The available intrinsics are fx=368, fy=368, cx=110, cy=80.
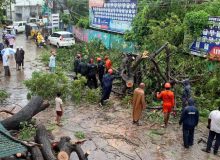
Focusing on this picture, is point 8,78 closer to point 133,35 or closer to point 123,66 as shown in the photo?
point 123,66

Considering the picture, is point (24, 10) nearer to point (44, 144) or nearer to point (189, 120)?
point (189, 120)

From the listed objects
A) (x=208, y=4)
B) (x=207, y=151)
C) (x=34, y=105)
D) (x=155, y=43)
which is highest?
(x=208, y=4)

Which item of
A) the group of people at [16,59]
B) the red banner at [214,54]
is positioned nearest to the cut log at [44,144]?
the red banner at [214,54]

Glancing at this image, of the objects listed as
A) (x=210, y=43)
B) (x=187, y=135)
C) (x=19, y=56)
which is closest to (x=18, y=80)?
(x=19, y=56)

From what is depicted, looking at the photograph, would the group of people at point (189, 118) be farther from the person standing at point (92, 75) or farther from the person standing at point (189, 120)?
the person standing at point (92, 75)

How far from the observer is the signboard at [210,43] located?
15.8 m

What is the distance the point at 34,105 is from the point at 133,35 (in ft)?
37.1

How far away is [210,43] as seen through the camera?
1619cm

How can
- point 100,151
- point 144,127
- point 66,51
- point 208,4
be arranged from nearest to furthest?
point 100,151 → point 144,127 → point 208,4 → point 66,51

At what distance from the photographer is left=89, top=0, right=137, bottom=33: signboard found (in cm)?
2312

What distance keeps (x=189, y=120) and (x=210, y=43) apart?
23.1 ft

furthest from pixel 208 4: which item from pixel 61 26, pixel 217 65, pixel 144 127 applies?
pixel 61 26

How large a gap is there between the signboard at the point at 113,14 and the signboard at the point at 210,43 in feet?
21.8

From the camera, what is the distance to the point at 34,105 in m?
11.3
